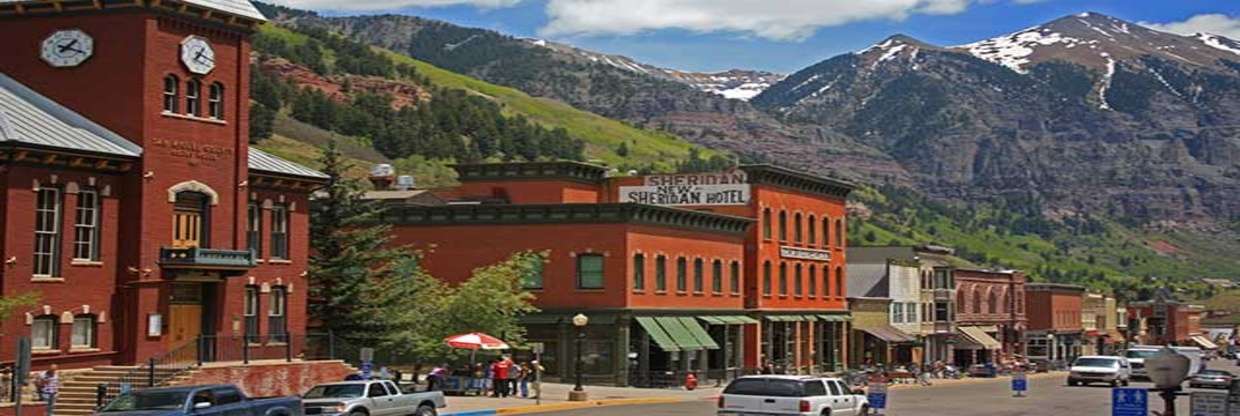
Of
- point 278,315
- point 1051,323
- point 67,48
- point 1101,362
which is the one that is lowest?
point 1101,362

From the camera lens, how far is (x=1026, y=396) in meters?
62.4

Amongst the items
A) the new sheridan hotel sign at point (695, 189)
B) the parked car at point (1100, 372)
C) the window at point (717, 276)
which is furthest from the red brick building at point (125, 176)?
the parked car at point (1100, 372)

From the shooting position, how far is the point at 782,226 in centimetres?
8112

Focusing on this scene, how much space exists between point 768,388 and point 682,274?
35.4 meters

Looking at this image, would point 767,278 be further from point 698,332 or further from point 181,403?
point 181,403

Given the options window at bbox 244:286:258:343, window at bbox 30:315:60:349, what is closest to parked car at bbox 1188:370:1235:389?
window at bbox 244:286:258:343

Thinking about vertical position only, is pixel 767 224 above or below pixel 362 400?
above

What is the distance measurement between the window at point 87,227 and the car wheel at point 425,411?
1112cm

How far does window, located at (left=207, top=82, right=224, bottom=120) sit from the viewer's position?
48.4 metres

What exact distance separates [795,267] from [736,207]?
662 centimetres

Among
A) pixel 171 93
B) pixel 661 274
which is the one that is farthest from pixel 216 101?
pixel 661 274

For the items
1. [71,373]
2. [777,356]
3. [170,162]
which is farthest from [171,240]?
[777,356]

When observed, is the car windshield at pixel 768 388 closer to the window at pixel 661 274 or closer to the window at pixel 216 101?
the window at pixel 216 101

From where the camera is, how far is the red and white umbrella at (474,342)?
5438 centimetres
